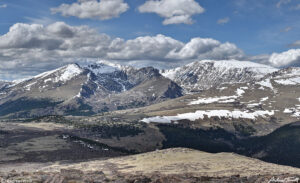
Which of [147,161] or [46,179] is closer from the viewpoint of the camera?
[46,179]

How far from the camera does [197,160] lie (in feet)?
651

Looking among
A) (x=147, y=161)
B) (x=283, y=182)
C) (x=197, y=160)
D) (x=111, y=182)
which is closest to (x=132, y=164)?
(x=147, y=161)

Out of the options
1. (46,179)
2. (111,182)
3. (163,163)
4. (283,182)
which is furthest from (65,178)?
(163,163)

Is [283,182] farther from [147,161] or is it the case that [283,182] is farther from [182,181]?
[147,161]

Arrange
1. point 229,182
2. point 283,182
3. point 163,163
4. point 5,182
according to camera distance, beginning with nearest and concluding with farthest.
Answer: point 283,182 < point 5,182 < point 229,182 < point 163,163

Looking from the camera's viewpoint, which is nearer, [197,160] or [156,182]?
[156,182]

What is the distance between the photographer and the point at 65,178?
74812 mm

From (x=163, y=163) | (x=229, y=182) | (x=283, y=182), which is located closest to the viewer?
(x=283, y=182)

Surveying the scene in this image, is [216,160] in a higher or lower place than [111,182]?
lower

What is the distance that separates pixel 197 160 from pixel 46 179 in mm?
135119

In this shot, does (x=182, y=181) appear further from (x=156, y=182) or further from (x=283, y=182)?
(x=283, y=182)

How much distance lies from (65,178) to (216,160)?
133 metres

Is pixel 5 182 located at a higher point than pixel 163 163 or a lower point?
higher

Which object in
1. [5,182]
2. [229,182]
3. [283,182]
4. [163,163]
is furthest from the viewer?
[163,163]
